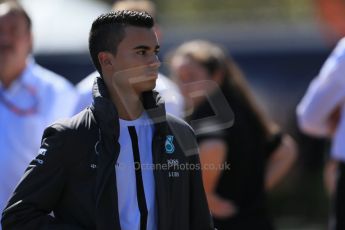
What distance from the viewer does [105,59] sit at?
11.0 feet

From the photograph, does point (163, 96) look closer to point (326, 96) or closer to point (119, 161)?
point (326, 96)

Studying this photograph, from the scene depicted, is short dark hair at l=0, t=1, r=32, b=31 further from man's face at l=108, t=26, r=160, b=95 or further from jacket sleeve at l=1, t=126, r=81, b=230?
jacket sleeve at l=1, t=126, r=81, b=230

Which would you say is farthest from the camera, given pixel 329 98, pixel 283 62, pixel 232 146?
pixel 283 62

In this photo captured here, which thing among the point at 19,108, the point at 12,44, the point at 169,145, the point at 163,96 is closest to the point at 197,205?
the point at 169,145

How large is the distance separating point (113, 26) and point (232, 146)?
2035 millimetres

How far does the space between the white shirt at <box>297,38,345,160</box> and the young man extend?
5.84 ft

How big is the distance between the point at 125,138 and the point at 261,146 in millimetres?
2155

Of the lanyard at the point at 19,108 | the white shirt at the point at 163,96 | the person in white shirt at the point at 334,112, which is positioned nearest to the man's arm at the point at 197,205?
the white shirt at the point at 163,96

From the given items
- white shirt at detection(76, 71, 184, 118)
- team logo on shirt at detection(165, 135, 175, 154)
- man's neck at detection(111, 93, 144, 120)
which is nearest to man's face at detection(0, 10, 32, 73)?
white shirt at detection(76, 71, 184, 118)

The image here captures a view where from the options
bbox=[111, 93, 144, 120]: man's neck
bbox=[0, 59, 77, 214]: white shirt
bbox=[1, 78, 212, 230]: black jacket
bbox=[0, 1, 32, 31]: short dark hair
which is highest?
bbox=[111, 93, 144, 120]: man's neck

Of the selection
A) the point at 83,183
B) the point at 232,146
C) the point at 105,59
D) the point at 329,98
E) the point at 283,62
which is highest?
the point at 105,59

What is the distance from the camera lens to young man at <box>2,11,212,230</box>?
3145mm

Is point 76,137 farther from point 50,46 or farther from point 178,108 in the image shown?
point 50,46

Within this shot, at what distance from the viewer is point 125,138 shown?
3.25m
